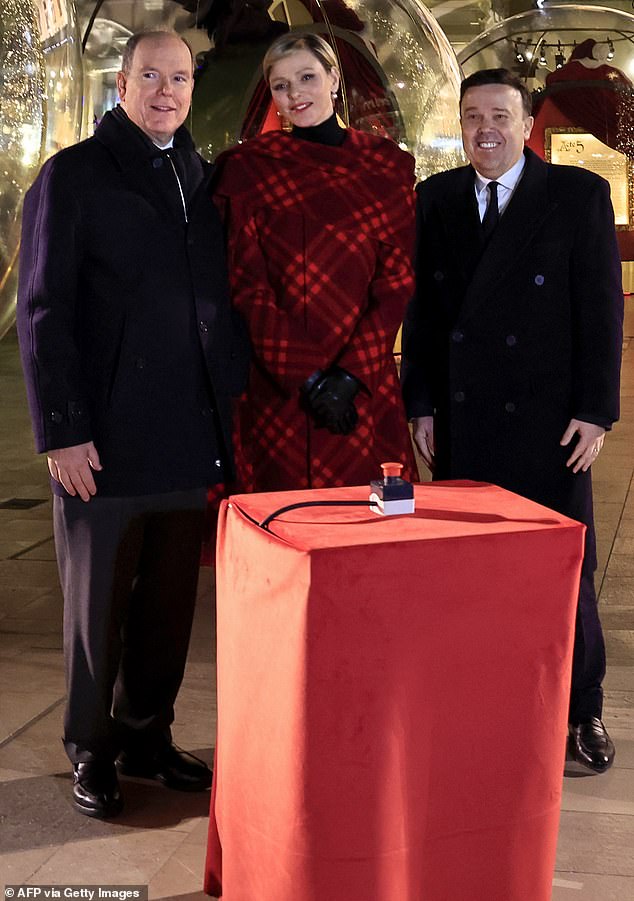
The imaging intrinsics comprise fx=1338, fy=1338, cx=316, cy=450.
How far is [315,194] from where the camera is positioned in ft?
8.73

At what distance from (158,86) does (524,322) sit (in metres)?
0.89

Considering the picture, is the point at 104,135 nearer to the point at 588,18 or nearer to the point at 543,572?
the point at 543,572

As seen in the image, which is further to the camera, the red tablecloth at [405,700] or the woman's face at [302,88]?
the woman's face at [302,88]

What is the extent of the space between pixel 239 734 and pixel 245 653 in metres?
0.13

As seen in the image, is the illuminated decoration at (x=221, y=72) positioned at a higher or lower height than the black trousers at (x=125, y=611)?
higher

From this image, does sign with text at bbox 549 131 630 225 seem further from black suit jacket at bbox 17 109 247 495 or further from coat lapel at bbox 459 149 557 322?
black suit jacket at bbox 17 109 247 495

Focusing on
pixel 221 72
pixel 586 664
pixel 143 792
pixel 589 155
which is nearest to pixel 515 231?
pixel 221 72

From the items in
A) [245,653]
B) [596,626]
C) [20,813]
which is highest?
[245,653]

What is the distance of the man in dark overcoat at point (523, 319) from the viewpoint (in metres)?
2.73

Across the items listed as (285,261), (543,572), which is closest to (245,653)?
(543,572)

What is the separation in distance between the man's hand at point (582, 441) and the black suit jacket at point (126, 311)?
0.73 meters
